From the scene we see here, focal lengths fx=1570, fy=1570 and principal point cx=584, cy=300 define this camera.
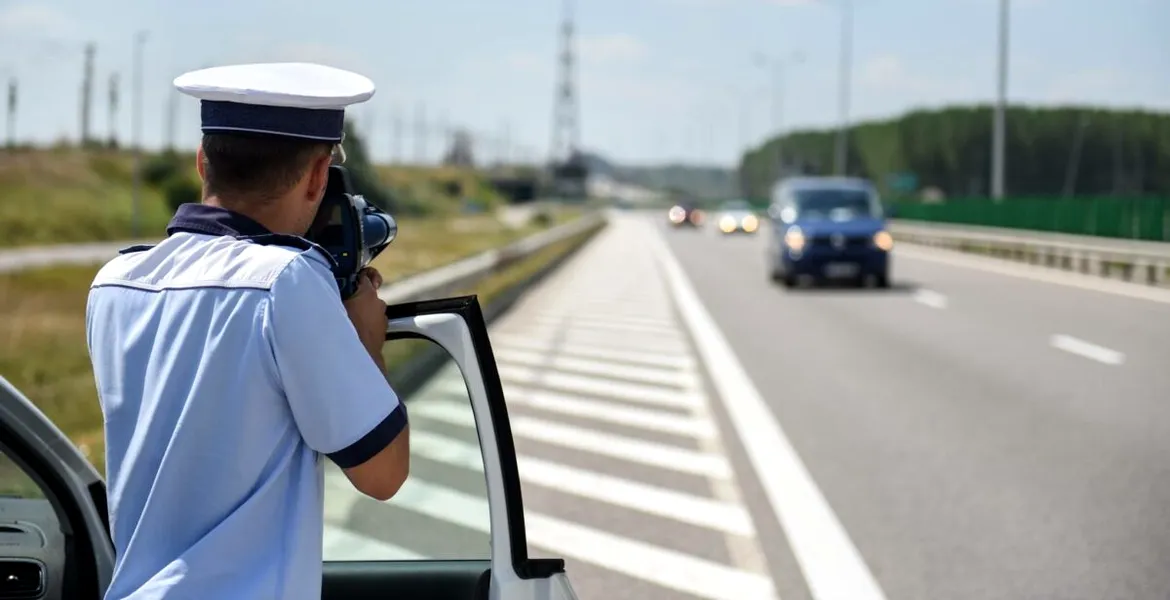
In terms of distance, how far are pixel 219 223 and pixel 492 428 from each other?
1.87 feet

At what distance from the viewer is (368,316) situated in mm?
2236

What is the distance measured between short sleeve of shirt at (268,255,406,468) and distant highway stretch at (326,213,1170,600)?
1.15 m

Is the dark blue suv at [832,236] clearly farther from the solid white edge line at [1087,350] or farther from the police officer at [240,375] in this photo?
the police officer at [240,375]

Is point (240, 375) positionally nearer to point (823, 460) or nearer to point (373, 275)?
point (373, 275)

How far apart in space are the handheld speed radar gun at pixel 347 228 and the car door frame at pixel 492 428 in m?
0.12

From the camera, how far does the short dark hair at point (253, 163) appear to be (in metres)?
2.17

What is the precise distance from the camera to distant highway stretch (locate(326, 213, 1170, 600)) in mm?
6457

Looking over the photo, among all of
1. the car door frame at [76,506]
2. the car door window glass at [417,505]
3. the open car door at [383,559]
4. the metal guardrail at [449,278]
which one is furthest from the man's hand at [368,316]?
the metal guardrail at [449,278]

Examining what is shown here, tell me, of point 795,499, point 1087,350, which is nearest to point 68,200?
point 1087,350

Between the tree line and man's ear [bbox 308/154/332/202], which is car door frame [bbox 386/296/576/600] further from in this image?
the tree line

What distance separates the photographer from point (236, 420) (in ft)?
6.79

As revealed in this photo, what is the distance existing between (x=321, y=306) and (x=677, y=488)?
256 inches

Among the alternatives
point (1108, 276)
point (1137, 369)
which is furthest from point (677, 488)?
point (1108, 276)

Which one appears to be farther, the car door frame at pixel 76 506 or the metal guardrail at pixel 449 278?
the metal guardrail at pixel 449 278
